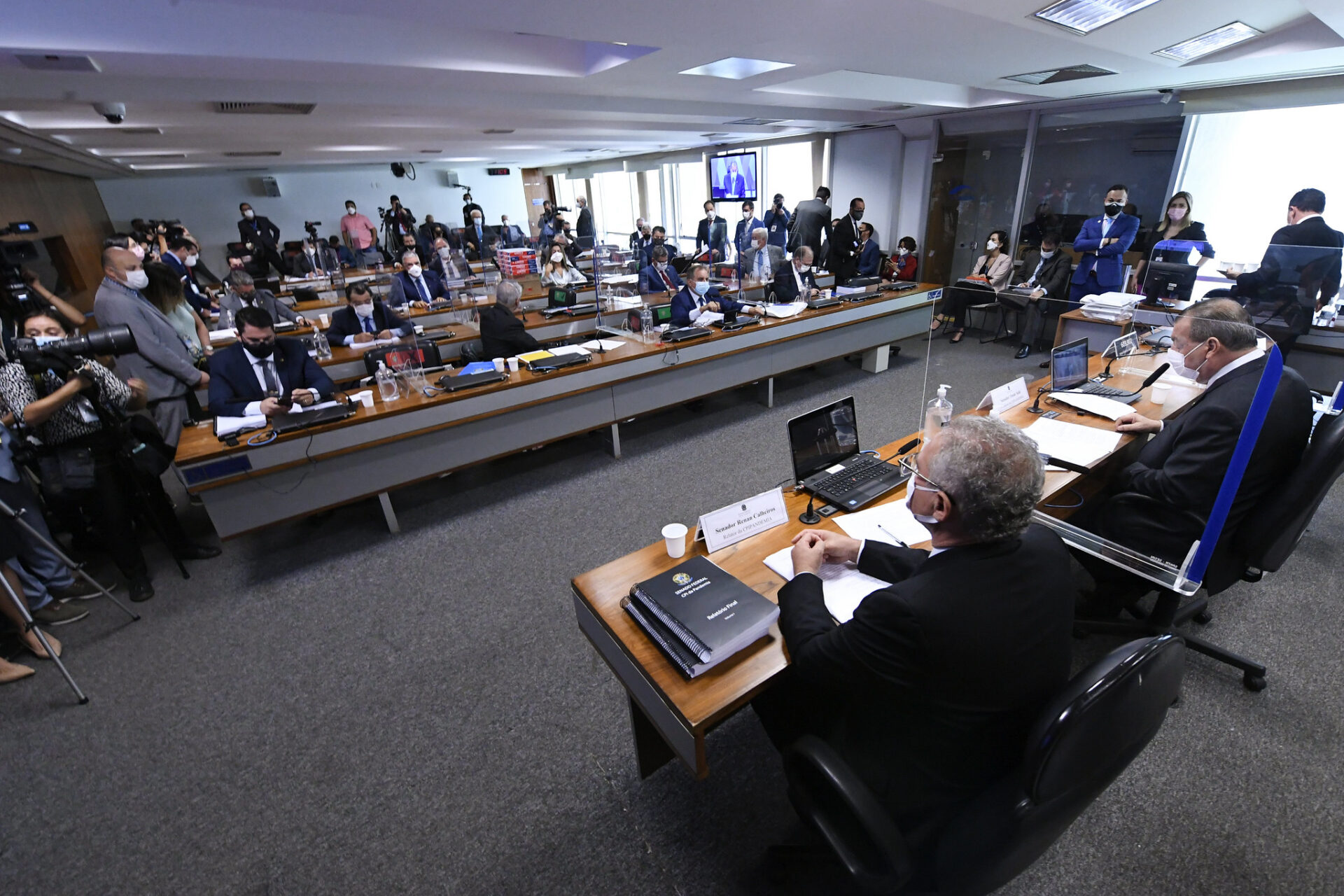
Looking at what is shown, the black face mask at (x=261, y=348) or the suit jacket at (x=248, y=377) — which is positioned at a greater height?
the black face mask at (x=261, y=348)

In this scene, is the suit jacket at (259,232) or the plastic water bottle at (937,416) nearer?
the plastic water bottle at (937,416)

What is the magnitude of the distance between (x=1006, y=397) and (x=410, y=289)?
5.21 m

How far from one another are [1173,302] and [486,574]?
11.9 ft

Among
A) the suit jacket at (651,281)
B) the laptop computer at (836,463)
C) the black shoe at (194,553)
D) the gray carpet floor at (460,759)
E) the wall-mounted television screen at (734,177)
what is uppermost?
the wall-mounted television screen at (734,177)

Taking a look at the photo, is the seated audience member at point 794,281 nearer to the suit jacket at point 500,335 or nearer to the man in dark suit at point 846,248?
the man in dark suit at point 846,248

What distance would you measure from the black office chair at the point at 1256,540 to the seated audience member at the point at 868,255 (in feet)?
18.5

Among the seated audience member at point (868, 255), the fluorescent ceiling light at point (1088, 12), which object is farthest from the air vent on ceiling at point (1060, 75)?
the seated audience member at point (868, 255)

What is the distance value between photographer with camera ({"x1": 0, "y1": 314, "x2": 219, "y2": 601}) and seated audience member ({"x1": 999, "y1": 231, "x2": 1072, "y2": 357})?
679 centimetres

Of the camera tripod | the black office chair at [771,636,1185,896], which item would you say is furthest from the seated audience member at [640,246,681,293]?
the black office chair at [771,636,1185,896]

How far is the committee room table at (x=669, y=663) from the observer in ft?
3.96

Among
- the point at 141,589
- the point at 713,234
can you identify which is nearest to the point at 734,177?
the point at 713,234

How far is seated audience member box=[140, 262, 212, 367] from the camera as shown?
11.1 feet

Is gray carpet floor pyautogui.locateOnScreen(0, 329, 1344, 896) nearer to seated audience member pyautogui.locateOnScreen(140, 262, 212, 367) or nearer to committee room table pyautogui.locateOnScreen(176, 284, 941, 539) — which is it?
committee room table pyautogui.locateOnScreen(176, 284, 941, 539)

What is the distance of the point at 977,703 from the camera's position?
0.98 meters
